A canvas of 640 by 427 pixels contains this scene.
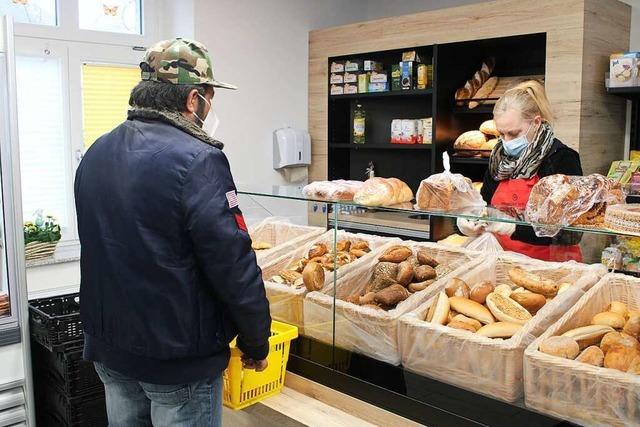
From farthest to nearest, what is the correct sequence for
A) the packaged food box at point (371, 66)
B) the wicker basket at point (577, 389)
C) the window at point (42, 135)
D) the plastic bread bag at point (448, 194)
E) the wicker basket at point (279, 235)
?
the packaged food box at point (371, 66) → the window at point (42, 135) → the wicker basket at point (279, 235) → the plastic bread bag at point (448, 194) → the wicker basket at point (577, 389)

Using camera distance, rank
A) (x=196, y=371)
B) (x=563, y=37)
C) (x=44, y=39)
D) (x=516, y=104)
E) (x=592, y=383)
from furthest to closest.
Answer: (x=44, y=39), (x=563, y=37), (x=516, y=104), (x=196, y=371), (x=592, y=383)

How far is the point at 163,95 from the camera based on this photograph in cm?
156

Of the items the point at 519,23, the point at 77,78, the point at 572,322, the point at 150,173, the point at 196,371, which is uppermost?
the point at 519,23

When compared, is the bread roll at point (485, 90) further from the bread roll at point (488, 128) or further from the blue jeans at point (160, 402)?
the blue jeans at point (160, 402)

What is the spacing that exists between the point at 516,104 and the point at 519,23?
1435mm

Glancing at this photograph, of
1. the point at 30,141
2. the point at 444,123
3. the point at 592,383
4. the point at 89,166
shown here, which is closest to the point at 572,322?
the point at 592,383

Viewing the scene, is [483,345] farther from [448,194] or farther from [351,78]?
[351,78]

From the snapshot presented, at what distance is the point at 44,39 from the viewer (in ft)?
12.1

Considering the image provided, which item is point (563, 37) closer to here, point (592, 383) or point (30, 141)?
point (592, 383)

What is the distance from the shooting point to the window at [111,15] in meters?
3.91

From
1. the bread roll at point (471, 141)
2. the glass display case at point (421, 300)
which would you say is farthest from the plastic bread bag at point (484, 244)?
the bread roll at point (471, 141)

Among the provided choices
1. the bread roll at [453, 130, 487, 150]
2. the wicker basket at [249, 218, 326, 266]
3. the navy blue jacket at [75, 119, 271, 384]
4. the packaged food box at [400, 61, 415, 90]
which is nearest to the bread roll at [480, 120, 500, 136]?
the bread roll at [453, 130, 487, 150]

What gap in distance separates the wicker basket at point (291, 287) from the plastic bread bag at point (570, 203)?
1.84 feet

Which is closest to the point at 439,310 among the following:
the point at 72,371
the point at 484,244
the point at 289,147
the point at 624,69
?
the point at 484,244
